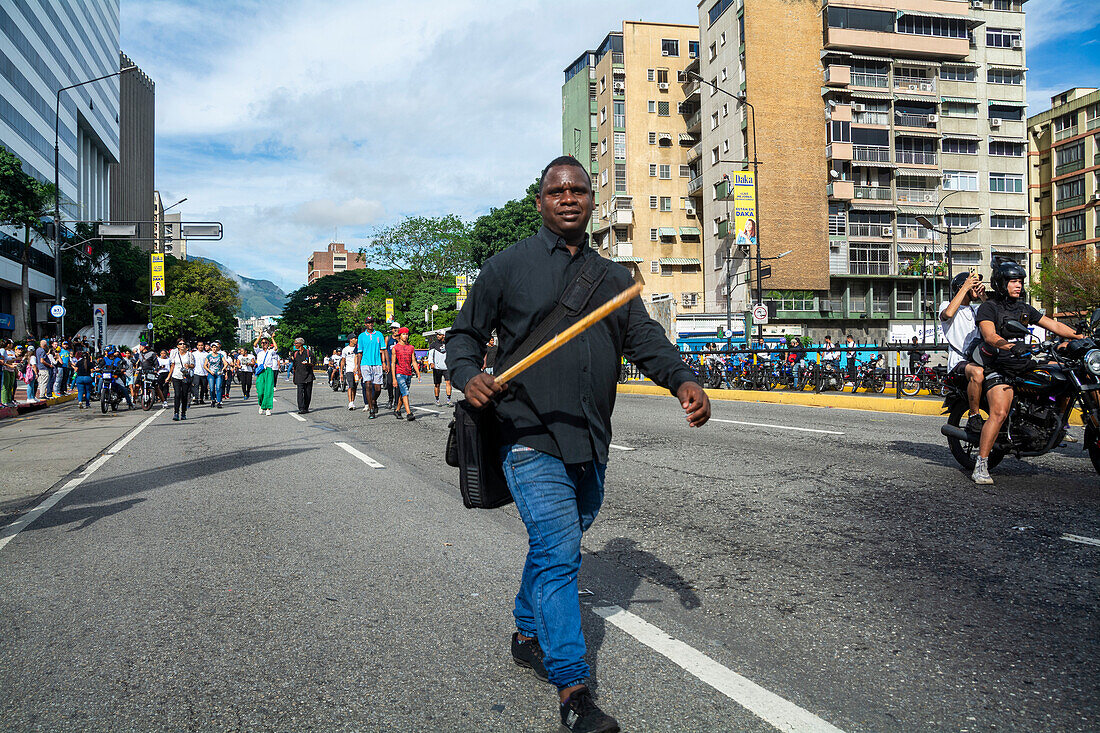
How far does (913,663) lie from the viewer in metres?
3.12

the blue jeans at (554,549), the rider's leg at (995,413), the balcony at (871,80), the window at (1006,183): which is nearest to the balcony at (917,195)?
the window at (1006,183)

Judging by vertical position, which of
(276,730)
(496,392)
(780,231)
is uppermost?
(780,231)

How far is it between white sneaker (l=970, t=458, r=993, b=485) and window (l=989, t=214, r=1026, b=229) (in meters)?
58.2

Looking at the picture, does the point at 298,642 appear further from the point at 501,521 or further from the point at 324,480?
the point at 324,480

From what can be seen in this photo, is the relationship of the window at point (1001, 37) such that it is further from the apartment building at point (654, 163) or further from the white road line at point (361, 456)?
the white road line at point (361, 456)

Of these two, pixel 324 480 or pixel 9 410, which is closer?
pixel 324 480

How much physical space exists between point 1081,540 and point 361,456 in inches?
299

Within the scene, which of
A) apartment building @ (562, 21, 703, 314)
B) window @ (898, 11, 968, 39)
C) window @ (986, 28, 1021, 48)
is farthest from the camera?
apartment building @ (562, 21, 703, 314)

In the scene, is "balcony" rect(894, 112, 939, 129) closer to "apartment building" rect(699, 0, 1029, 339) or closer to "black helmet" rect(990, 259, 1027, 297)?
"apartment building" rect(699, 0, 1029, 339)

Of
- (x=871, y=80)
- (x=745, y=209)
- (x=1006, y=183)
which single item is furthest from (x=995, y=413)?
(x=1006, y=183)

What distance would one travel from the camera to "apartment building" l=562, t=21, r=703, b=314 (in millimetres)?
59156

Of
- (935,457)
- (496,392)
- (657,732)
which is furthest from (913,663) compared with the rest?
(935,457)

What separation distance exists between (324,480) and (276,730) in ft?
18.3

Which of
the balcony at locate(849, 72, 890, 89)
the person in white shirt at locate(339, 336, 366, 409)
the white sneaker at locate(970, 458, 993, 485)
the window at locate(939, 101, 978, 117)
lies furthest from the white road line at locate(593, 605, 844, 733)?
the window at locate(939, 101, 978, 117)
